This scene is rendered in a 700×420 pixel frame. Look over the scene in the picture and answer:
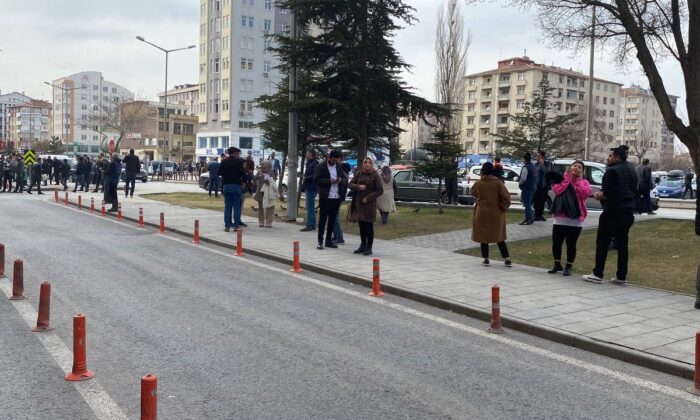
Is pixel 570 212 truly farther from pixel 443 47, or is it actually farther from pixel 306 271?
pixel 443 47

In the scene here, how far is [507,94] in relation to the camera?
101625 mm

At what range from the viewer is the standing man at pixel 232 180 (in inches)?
578

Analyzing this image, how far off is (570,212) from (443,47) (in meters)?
38.7

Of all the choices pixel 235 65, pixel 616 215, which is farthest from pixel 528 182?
pixel 235 65

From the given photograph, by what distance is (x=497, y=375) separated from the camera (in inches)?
201

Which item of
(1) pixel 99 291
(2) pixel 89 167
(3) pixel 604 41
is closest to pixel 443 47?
(2) pixel 89 167

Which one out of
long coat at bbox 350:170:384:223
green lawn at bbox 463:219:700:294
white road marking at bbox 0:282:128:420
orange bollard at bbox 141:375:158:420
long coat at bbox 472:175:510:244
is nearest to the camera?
orange bollard at bbox 141:375:158:420

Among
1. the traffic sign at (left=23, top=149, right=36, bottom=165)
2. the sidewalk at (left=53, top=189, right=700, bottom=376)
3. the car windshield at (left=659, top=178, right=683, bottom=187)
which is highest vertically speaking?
the traffic sign at (left=23, top=149, right=36, bottom=165)

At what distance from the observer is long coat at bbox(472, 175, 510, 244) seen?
10.4 metres

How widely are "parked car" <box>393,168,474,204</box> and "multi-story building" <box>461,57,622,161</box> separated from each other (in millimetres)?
71989

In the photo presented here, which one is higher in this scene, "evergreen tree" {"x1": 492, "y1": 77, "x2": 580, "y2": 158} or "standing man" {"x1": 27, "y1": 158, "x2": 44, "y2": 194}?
"evergreen tree" {"x1": 492, "y1": 77, "x2": 580, "y2": 158}

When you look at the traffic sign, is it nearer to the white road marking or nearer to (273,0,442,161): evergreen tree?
(273,0,442,161): evergreen tree

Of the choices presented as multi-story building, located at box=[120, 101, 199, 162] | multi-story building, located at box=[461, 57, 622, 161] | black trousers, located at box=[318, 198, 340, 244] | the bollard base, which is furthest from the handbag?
multi-story building, located at box=[120, 101, 199, 162]

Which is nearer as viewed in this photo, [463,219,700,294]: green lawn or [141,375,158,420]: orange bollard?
[141,375,158,420]: orange bollard
